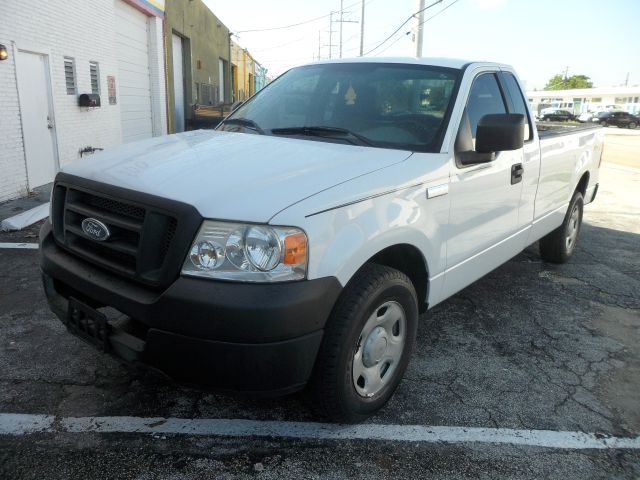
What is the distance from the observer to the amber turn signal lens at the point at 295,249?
2.17m

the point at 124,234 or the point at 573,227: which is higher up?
the point at 124,234

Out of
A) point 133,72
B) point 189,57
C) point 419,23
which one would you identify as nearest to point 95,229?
point 133,72

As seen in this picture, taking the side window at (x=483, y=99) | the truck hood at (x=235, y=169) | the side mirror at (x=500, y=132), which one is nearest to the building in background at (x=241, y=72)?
the side window at (x=483, y=99)

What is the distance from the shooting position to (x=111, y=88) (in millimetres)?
12234

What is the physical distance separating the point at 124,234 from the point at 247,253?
677 millimetres

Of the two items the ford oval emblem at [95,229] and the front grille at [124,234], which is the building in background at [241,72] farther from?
the ford oval emblem at [95,229]

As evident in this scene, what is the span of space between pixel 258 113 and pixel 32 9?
7.11 meters

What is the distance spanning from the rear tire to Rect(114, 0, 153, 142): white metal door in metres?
11.1

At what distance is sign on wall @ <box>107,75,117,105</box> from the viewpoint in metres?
12.1

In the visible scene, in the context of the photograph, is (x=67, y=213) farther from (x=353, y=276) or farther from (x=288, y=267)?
(x=353, y=276)

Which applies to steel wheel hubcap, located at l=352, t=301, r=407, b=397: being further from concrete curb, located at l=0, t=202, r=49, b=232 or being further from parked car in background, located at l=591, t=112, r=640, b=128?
parked car in background, located at l=591, t=112, r=640, b=128

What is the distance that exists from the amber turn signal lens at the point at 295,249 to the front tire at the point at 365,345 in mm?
346

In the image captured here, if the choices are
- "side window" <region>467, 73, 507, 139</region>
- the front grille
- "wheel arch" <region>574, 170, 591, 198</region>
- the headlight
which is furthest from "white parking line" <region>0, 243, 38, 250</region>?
"wheel arch" <region>574, 170, 591, 198</region>

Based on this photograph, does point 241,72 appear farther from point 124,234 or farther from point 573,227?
point 124,234
